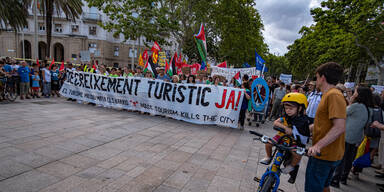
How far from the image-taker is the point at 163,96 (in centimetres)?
839

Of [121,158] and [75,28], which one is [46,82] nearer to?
[121,158]

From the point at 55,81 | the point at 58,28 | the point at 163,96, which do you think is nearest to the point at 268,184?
the point at 163,96

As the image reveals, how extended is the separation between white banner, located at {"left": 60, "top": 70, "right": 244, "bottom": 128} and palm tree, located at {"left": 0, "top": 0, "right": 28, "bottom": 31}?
3.16 meters

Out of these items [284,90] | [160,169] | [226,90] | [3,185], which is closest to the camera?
[3,185]

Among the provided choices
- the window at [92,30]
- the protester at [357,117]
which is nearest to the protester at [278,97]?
the protester at [357,117]

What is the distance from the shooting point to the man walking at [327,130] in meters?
2.15

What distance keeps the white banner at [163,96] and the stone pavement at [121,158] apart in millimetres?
939

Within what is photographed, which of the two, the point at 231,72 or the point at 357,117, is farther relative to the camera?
the point at 231,72

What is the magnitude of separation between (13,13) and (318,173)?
12.8 meters

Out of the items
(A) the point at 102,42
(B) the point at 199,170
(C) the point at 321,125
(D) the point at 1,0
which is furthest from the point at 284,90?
(A) the point at 102,42

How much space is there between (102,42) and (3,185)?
38.7 m

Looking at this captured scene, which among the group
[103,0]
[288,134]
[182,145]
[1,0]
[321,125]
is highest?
[103,0]

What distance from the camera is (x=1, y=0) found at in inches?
349

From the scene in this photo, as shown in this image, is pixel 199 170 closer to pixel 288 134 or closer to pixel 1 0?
pixel 288 134
